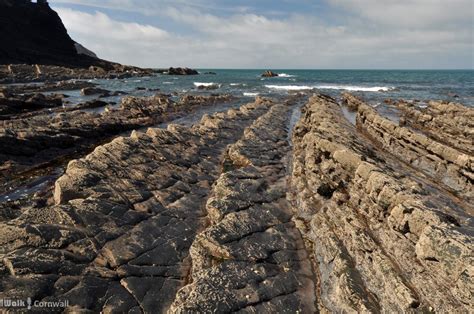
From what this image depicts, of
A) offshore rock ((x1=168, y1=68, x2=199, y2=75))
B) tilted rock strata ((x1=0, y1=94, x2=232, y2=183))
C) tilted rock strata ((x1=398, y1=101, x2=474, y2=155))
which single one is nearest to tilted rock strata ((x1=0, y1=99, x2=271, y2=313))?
tilted rock strata ((x1=0, y1=94, x2=232, y2=183))

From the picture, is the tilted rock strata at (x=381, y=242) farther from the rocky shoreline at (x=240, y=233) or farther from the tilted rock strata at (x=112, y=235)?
the tilted rock strata at (x=112, y=235)

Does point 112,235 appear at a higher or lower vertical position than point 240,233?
higher

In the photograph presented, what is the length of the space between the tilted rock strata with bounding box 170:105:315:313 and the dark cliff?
127791mm

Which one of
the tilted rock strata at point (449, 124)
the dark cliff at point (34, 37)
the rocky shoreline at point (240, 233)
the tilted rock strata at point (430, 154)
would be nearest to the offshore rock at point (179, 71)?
the dark cliff at point (34, 37)

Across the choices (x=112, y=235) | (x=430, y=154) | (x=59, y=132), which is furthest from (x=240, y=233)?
(x=59, y=132)

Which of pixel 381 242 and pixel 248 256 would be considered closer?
pixel 248 256

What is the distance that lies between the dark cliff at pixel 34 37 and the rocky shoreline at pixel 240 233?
12225 centimetres

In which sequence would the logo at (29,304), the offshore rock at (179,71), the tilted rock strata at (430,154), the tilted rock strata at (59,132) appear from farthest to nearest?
the offshore rock at (179,71) → the tilted rock strata at (59,132) → the tilted rock strata at (430,154) → the logo at (29,304)

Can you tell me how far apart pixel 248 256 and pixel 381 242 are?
5.31 metres

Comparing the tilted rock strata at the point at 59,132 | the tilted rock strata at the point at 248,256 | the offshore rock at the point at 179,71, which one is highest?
the offshore rock at the point at 179,71

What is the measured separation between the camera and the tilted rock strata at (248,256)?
10758 millimetres

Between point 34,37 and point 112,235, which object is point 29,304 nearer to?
point 112,235

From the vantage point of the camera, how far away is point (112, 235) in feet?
43.8

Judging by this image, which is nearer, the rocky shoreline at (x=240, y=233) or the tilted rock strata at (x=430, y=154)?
the rocky shoreline at (x=240, y=233)
